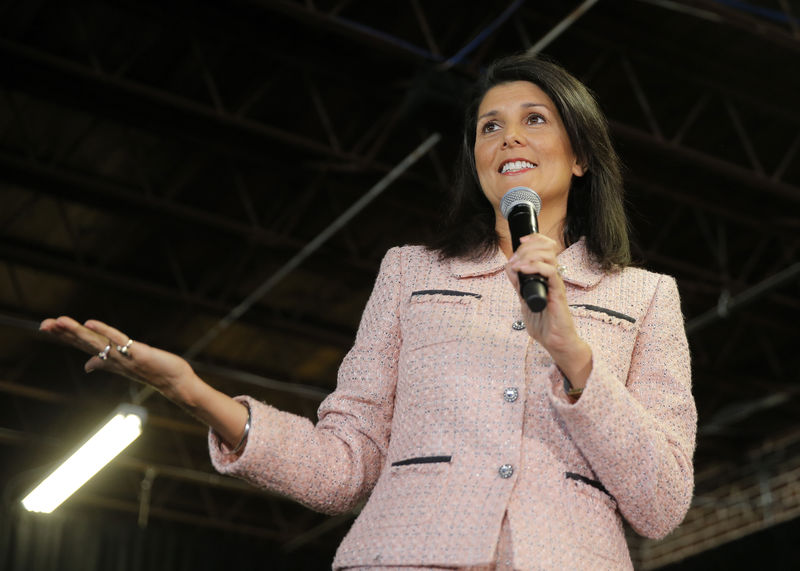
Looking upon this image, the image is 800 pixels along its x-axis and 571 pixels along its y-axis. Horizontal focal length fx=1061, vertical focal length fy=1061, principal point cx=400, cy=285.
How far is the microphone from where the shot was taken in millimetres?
1161

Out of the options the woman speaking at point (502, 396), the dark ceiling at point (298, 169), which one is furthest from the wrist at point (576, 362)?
the dark ceiling at point (298, 169)

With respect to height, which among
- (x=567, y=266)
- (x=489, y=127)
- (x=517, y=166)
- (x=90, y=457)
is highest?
(x=90, y=457)

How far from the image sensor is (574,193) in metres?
1.72

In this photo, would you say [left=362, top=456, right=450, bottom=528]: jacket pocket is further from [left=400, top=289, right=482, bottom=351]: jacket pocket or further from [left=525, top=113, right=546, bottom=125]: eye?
[left=525, top=113, right=546, bottom=125]: eye

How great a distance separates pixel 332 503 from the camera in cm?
137

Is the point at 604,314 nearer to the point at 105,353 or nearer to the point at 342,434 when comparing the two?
the point at 342,434

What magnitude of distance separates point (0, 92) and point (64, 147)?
66 cm

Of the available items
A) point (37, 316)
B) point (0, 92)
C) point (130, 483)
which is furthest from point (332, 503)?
point (130, 483)

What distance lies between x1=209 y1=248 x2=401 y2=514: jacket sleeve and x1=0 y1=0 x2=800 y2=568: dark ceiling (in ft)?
14.4

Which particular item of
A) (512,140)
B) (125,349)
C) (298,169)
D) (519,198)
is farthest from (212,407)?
(298,169)

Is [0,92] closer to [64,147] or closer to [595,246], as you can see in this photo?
[64,147]

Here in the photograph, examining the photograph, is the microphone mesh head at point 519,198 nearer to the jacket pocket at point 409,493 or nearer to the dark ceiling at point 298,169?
the jacket pocket at point 409,493

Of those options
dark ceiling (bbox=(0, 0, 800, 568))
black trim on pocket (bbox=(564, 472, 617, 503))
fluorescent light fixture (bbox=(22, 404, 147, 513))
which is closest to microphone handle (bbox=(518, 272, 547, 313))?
black trim on pocket (bbox=(564, 472, 617, 503))

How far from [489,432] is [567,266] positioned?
0.33m
